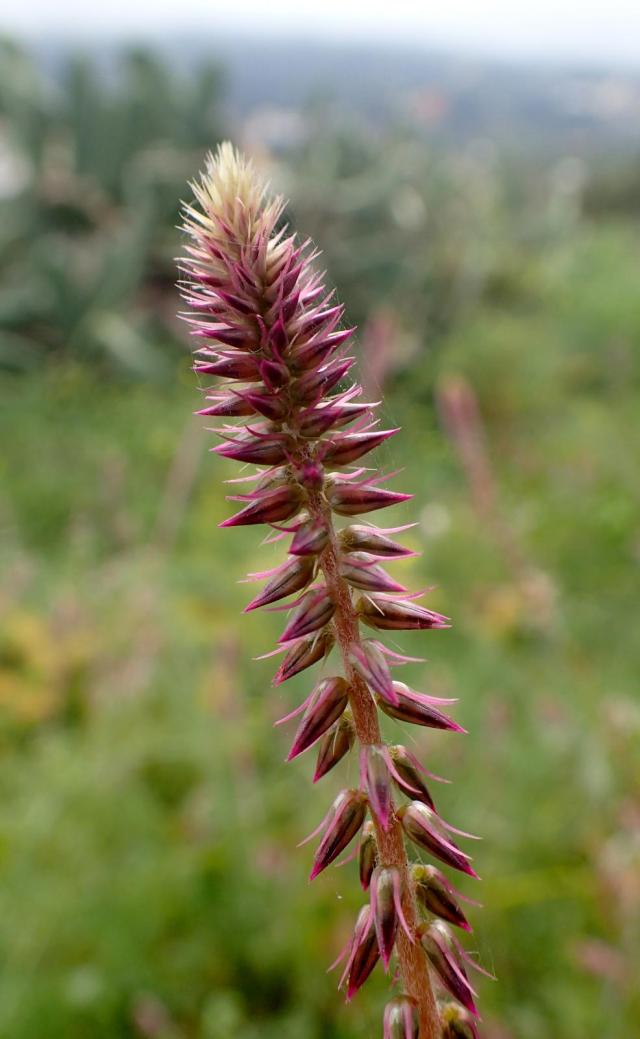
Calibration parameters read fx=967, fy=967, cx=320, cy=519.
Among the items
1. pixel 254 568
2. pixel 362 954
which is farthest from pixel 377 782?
→ pixel 254 568

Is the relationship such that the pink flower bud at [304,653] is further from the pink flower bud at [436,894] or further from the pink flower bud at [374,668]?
the pink flower bud at [436,894]

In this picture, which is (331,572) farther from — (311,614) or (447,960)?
(447,960)

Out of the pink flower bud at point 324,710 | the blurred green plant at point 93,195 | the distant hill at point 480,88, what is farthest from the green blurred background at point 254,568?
the distant hill at point 480,88

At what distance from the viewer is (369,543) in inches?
29.7

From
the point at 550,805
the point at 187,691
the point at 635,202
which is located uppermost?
the point at 635,202

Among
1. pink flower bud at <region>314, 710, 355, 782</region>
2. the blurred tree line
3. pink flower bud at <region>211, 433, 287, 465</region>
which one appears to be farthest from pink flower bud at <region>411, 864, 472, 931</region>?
the blurred tree line

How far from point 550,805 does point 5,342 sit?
28.2 feet

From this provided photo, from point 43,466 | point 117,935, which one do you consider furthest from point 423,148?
point 117,935

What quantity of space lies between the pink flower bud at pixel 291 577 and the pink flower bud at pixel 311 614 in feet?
0.07

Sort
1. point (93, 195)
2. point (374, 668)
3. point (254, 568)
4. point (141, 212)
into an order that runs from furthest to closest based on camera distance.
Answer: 1. point (93, 195)
2. point (141, 212)
3. point (254, 568)
4. point (374, 668)

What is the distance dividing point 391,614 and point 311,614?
8 cm

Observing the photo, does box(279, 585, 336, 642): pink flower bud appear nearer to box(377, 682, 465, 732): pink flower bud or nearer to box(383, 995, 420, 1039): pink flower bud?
box(377, 682, 465, 732): pink flower bud

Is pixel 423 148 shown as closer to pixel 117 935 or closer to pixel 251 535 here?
pixel 251 535

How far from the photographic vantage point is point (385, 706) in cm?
72
